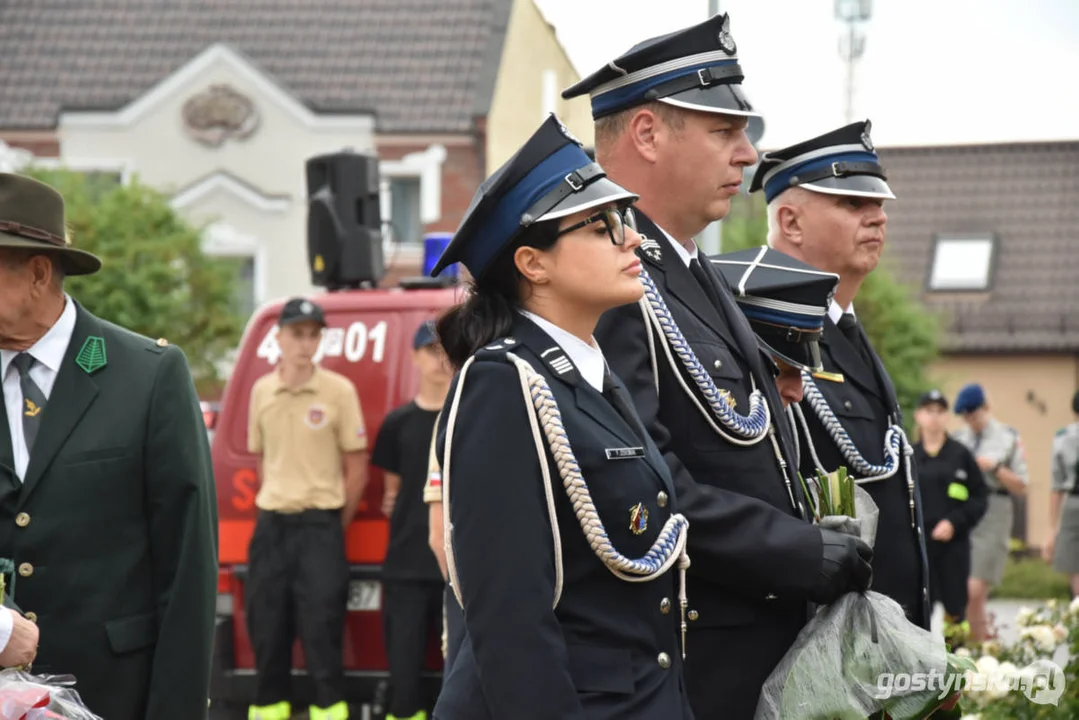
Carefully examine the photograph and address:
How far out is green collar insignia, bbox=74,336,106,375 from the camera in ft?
15.4

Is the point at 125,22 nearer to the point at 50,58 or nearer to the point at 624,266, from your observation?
the point at 50,58

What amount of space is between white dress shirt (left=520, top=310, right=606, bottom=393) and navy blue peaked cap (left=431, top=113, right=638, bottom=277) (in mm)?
160

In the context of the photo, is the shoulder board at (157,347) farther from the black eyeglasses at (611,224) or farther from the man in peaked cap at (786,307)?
the black eyeglasses at (611,224)

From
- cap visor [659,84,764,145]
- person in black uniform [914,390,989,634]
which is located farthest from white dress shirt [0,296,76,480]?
person in black uniform [914,390,989,634]

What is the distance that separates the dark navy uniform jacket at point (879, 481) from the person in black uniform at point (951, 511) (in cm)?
741

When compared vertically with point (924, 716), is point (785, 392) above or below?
above

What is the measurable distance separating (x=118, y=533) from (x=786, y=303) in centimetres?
174

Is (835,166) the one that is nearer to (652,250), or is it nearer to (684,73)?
(684,73)

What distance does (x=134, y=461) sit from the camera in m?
4.66

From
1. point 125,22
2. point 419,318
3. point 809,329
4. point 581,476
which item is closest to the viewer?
point 581,476

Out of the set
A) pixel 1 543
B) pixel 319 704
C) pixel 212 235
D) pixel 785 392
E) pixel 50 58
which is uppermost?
pixel 50 58

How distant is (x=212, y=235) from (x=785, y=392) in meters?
32.1

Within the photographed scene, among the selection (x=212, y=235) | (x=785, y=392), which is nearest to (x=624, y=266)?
(x=785, y=392)

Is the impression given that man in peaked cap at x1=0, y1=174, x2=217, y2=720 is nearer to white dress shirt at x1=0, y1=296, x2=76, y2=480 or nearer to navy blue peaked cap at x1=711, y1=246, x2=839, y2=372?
white dress shirt at x1=0, y1=296, x2=76, y2=480
